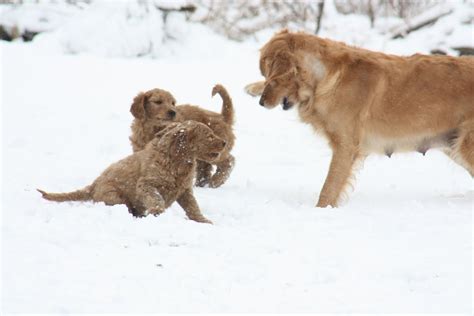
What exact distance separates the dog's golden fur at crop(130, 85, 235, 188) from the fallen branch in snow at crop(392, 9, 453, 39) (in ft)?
30.0

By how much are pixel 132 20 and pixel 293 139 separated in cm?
590

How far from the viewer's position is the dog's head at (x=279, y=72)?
24.6 feet

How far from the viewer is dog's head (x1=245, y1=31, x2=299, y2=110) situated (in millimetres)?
7504

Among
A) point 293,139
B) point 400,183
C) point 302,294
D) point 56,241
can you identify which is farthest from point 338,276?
point 293,139

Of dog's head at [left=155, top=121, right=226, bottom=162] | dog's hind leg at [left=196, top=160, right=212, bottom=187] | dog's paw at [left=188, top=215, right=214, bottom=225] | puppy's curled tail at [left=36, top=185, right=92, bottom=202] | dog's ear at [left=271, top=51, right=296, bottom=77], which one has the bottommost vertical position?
dog's hind leg at [left=196, top=160, right=212, bottom=187]

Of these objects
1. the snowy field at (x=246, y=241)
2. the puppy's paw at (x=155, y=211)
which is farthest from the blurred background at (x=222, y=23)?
the puppy's paw at (x=155, y=211)

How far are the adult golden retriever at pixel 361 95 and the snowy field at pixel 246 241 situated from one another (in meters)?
0.37

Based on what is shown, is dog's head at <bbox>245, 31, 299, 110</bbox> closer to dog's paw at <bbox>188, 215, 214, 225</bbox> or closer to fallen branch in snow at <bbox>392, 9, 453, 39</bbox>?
dog's paw at <bbox>188, 215, 214, 225</bbox>

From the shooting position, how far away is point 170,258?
491 cm

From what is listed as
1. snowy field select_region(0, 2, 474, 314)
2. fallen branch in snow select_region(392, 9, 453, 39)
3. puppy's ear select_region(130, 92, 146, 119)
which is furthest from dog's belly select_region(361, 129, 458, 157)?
fallen branch in snow select_region(392, 9, 453, 39)

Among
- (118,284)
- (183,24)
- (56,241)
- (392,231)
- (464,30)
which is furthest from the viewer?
(183,24)

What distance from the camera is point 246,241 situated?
18.0ft

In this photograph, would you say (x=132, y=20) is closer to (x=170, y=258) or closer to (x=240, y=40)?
(x=240, y=40)

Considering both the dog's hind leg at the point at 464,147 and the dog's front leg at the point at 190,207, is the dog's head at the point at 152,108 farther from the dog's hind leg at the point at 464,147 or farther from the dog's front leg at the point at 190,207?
the dog's hind leg at the point at 464,147
